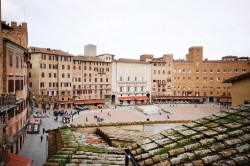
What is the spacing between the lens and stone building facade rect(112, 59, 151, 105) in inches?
2906

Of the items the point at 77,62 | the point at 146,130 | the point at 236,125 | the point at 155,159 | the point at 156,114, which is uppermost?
the point at 77,62

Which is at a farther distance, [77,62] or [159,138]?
[77,62]

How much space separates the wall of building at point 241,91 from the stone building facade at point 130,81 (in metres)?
60.8

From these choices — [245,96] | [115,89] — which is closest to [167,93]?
[115,89]

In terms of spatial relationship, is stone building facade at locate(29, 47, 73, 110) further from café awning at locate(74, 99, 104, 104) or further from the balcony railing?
the balcony railing

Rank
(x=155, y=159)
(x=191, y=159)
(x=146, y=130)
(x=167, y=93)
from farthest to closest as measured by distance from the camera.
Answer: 1. (x=167, y=93)
2. (x=146, y=130)
3. (x=155, y=159)
4. (x=191, y=159)

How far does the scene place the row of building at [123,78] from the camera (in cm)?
5628

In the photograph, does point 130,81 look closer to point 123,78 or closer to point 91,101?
point 123,78

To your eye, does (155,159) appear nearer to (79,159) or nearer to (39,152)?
(79,159)

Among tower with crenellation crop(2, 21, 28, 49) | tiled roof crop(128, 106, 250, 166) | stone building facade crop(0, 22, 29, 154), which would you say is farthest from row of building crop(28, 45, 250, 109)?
tiled roof crop(128, 106, 250, 166)

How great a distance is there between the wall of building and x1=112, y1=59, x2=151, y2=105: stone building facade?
60795 mm

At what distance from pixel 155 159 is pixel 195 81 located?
85108mm

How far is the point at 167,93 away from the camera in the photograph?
8325cm

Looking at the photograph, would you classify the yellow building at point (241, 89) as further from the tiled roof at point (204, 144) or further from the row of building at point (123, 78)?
the row of building at point (123, 78)
